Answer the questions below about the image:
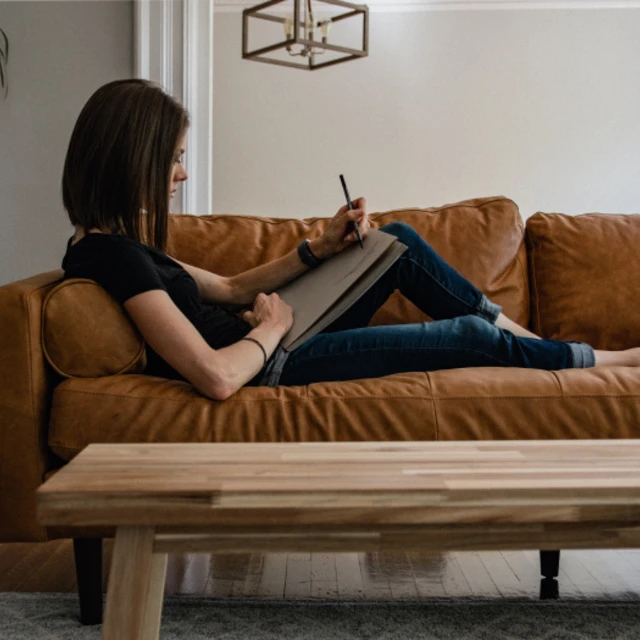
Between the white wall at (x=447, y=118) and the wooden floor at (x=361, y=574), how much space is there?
11.4 feet

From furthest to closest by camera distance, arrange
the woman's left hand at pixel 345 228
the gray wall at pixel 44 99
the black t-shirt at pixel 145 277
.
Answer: the gray wall at pixel 44 99 → the woman's left hand at pixel 345 228 → the black t-shirt at pixel 145 277

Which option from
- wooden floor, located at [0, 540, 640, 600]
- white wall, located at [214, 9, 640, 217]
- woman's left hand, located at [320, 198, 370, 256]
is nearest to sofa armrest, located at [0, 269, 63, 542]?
wooden floor, located at [0, 540, 640, 600]

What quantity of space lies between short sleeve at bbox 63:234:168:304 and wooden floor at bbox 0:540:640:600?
2.04ft

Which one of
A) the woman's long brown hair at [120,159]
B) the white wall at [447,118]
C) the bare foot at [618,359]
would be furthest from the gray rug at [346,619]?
the white wall at [447,118]

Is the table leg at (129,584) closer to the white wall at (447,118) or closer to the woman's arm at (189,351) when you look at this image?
the woman's arm at (189,351)

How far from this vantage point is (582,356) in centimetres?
182

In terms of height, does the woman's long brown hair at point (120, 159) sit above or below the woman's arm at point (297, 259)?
above

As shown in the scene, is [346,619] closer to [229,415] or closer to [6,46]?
[229,415]

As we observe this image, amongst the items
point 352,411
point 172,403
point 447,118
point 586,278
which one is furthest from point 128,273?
point 447,118

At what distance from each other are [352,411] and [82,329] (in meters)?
0.53

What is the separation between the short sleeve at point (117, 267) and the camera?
1565mm

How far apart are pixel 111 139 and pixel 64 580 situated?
3.00ft

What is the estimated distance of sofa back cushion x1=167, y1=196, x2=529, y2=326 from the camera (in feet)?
7.32

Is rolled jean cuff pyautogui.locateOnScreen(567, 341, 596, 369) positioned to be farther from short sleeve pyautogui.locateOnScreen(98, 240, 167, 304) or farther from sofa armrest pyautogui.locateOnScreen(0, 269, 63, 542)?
sofa armrest pyautogui.locateOnScreen(0, 269, 63, 542)
